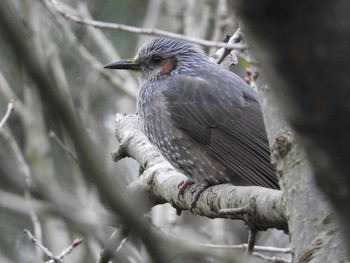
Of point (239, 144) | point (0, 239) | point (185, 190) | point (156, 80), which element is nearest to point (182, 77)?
point (156, 80)

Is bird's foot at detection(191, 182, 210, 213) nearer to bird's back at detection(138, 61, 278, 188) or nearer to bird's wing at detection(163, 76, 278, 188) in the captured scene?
bird's back at detection(138, 61, 278, 188)

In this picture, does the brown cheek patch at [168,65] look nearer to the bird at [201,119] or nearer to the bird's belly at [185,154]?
the bird at [201,119]

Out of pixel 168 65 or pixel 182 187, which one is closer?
pixel 182 187

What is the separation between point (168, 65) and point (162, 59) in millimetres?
78

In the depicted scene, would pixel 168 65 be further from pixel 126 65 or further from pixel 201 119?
pixel 201 119

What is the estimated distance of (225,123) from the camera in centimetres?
489

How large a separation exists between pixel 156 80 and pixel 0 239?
3690 millimetres

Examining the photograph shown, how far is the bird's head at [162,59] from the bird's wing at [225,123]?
9.5 inches

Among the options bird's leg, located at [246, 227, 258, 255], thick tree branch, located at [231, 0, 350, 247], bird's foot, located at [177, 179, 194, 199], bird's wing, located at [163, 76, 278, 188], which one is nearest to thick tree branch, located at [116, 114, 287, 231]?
bird's foot, located at [177, 179, 194, 199]

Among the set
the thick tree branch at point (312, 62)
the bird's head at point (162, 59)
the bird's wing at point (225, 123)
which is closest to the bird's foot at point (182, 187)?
the bird's wing at point (225, 123)

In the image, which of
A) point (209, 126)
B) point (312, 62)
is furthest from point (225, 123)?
point (312, 62)

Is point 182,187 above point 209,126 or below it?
below

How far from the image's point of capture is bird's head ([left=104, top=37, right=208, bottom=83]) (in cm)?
551

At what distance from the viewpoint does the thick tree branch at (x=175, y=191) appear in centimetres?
284
